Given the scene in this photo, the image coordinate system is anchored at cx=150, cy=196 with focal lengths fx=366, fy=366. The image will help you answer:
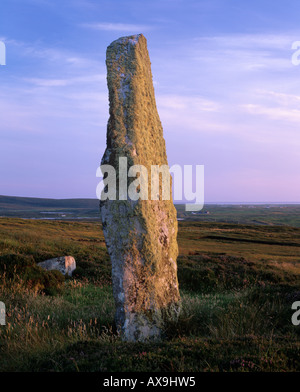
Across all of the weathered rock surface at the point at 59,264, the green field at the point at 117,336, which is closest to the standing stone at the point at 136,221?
the green field at the point at 117,336

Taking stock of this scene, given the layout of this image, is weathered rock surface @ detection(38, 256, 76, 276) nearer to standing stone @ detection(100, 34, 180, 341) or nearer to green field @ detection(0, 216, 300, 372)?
green field @ detection(0, 216, 300, 372)

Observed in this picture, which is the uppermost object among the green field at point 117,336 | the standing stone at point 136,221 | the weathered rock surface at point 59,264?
the standing stone at point 136,221

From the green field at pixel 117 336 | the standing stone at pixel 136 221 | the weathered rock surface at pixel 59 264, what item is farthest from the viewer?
the weathered rock surface at pixel 59 264

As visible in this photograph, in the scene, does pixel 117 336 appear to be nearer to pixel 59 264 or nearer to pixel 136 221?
pixel 136 221

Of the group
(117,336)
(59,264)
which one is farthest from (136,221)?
(59,264)

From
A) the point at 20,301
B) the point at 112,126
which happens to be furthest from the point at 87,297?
the point at 112,126

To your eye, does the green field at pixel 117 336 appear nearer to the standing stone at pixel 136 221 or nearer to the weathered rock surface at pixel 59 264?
the standing stone at pixel 136 221

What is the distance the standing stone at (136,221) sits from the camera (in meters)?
7.90

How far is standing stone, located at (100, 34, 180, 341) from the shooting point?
7.90 m

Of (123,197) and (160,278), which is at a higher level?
(123,197)

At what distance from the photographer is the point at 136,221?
8.05 m
